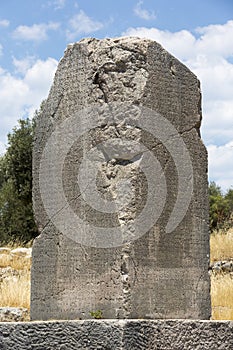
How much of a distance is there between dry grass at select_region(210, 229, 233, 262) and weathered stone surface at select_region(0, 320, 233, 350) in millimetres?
8415

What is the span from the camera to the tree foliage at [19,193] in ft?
56.5

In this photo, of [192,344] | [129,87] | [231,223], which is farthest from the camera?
[231,223]

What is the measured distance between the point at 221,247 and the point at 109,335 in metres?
9.27

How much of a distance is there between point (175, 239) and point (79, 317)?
81 cm

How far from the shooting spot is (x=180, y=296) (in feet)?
15.7

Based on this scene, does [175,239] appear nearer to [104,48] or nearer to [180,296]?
[180,296]

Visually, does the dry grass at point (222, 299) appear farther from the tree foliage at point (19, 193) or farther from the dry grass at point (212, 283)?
the tree foliage at point (19, 193)

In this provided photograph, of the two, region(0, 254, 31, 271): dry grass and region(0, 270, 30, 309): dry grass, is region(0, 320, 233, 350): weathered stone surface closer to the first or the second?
region(0, 270, 30, 309): dry grass

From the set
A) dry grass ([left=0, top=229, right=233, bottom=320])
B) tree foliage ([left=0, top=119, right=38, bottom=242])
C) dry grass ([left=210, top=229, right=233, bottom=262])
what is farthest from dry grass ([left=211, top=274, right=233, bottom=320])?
tree foliage ([left=0, top=119, right=38, bottom=242])

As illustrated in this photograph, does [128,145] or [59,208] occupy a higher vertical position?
[128,145]

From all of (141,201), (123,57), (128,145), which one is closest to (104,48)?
(123,57)

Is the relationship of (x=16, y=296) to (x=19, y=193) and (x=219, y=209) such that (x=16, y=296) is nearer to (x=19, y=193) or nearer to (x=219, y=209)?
(x=19, y=193)

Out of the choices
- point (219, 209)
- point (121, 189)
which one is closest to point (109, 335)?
point (121, 189)

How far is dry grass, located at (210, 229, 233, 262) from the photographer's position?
12867 mm
